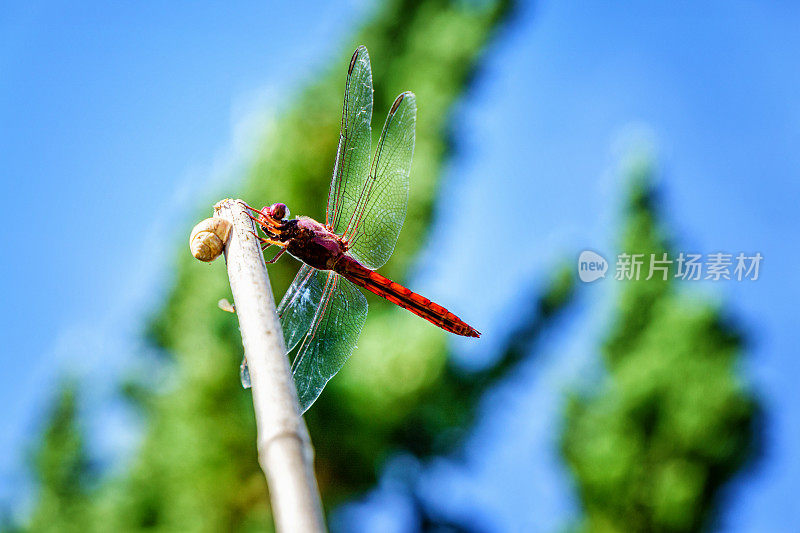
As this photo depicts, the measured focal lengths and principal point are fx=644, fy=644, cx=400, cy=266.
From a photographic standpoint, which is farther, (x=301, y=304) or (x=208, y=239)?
(x=301, y=304)

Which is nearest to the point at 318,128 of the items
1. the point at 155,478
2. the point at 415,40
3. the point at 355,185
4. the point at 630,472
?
the point at 415,40

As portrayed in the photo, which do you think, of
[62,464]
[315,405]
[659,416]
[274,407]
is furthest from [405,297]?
[659,416]

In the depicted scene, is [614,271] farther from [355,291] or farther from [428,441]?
[355,291]

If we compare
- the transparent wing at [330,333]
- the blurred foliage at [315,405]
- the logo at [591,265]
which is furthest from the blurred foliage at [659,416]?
the transparent wing at [330,333]

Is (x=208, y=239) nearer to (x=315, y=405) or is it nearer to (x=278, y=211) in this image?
(x=278, y=211)

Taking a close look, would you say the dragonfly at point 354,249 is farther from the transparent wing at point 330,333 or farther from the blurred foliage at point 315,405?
the blurred foliage at point 315,405

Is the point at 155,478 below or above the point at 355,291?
above

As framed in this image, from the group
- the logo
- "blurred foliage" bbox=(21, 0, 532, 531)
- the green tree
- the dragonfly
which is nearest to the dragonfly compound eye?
the dragonfly
